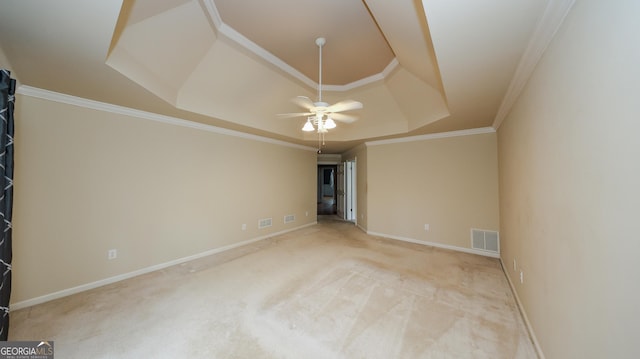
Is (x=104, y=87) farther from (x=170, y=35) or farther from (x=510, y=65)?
(x=510, y=65)

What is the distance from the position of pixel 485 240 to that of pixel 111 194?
242 inches

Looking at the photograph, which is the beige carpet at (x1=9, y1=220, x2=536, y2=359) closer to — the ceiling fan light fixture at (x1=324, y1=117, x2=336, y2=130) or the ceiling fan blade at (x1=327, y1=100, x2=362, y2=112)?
the ceiling fan light fixture at (x1=324, y1=117, x2=336, y2=130)

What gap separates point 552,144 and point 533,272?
1.19m

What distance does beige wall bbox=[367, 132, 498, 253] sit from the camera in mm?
4207

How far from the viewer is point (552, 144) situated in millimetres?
1575

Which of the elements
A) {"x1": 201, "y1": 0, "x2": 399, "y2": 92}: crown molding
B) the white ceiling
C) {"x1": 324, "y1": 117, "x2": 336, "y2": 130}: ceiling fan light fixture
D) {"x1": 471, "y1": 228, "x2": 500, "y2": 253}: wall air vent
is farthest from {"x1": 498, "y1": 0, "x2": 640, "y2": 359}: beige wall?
{"x1": 471, "y1": 228, "x2": 500, "y2": 253}: wall air vent

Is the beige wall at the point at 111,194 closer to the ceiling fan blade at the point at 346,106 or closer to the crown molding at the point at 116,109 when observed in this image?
the crown molding at the point at 116,109

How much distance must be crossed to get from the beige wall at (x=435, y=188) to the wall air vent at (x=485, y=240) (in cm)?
9

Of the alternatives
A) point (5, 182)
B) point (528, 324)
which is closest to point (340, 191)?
point (528, 324)

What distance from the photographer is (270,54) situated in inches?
129

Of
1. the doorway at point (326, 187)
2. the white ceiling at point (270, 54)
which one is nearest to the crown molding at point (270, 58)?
the white ceiling at point (270, 54)

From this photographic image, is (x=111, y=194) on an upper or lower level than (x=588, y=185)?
lower

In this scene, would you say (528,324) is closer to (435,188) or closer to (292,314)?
(292,314)

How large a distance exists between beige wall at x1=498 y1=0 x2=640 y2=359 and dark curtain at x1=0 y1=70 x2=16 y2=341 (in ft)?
12.8
